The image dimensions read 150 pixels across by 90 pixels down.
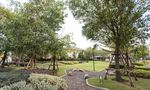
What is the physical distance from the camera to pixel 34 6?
1964 centimetres

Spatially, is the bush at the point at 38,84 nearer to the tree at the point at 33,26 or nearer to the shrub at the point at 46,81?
the shrub at the point at 46,81

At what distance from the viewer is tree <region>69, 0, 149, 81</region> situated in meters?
18.5

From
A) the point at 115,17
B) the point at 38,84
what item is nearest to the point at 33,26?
the point at 115,17

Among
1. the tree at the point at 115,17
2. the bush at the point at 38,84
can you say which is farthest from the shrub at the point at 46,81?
the tree at the point at 115,17

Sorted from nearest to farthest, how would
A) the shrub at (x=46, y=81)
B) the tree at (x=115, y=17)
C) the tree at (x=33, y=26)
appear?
Answer: the shrub at (x=46, y=81)
the tree at (x=115, y=17)
the tree at (x=33, y=26)

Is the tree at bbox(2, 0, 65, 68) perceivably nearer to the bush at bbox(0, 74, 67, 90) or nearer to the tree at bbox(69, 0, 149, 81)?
the tree at bbox(69, 0, 149, 81)

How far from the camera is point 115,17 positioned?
19109 mm

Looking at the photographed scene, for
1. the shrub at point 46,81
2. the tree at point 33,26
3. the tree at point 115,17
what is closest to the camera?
the shrub at point 46,81

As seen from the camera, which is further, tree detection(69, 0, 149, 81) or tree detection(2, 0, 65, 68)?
tree detection(2, 0, 65, 68)

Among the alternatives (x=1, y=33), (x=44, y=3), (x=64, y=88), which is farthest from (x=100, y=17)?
(x=1, y=33)

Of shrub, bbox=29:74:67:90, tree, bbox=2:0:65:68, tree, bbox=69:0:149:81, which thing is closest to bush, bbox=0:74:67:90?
shrub, bbox=29:74:67:90

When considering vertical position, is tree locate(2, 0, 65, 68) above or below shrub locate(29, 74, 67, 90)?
above

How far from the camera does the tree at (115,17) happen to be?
18.5m

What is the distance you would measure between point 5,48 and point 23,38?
447cm
